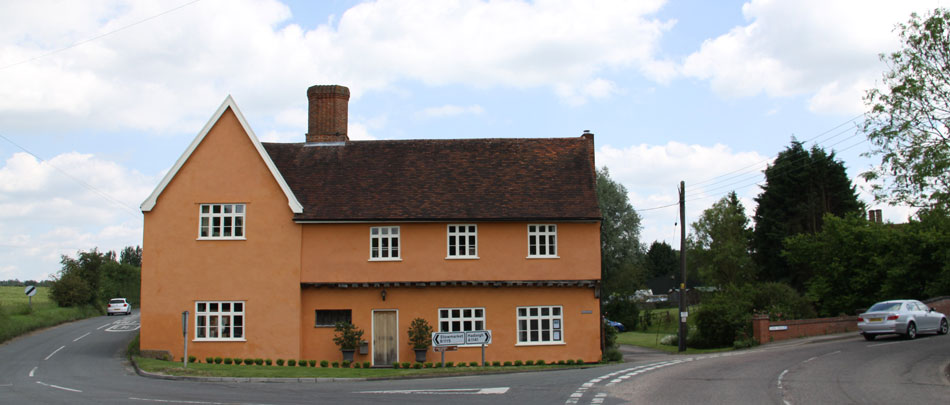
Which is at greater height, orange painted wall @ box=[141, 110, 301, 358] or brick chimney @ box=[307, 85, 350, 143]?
brick chimney @ box=[307, 85, 350, 143]

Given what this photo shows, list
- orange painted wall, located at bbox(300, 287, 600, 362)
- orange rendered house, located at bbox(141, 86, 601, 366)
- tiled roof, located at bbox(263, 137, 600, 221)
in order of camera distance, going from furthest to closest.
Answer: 1. tiled roof, located at bbox(263, 137, 600, 221)
2. orange painted wall, located at bbox(300, 287, 600, 362)
3. orange rendered house, located at bbox(141, 86, 601, 366)

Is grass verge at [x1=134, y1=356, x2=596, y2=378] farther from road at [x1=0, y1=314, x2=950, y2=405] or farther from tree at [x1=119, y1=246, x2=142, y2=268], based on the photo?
tree at [x1=119, y1=246, x2=142, y2=268]

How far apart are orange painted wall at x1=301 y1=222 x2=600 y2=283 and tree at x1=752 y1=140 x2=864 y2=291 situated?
114ft

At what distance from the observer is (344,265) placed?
2778 centimetres

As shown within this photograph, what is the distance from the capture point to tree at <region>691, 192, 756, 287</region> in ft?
234

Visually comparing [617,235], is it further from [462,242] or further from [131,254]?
[131,254]

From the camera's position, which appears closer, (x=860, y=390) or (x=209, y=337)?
(x=860, y=390)

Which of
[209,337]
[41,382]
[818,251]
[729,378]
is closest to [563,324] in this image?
[729,378]

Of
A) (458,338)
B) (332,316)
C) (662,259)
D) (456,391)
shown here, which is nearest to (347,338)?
(332,316)

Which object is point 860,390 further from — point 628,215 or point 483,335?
point 628,215

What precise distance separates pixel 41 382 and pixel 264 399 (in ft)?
26.9

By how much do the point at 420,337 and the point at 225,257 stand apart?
7.69 metres

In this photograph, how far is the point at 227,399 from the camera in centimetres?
1531

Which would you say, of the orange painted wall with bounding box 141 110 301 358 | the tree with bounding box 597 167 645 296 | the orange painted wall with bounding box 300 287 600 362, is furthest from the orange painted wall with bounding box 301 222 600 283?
the tree with bounding box 597 167 645 296
